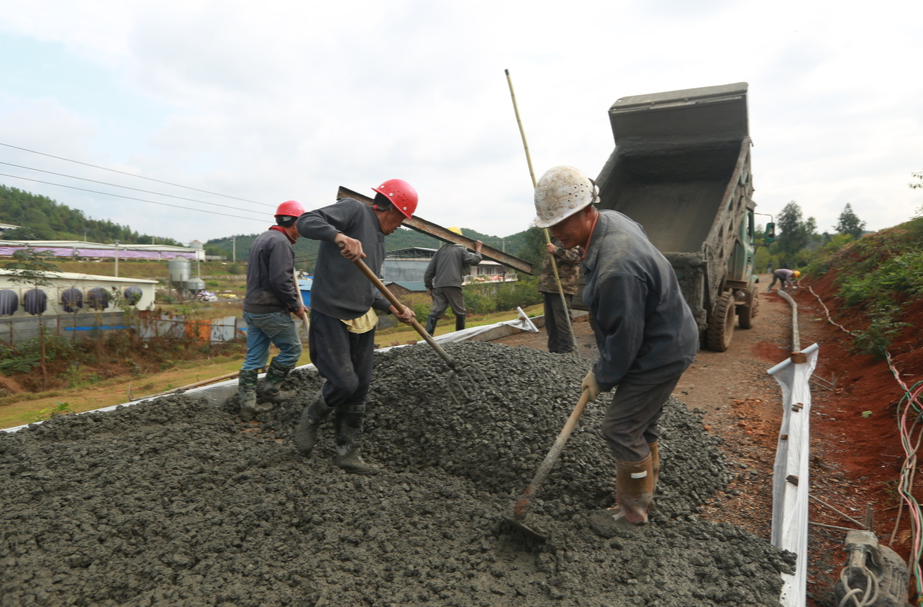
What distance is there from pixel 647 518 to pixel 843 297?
10262 mm

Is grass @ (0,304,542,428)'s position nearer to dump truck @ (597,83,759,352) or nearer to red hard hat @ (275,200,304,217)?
red hard hat @ (275,200,304,217)

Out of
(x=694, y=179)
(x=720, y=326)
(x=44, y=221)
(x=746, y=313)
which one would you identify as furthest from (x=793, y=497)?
(x=44, y=221)

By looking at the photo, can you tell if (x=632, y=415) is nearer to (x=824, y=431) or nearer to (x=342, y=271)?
(x=342, y=271)

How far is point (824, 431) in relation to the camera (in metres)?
4.08

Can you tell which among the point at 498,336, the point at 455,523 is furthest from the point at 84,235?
the point at 455,523

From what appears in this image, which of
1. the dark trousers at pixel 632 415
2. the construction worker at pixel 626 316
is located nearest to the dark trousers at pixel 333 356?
the construction worker at pixel 626 316

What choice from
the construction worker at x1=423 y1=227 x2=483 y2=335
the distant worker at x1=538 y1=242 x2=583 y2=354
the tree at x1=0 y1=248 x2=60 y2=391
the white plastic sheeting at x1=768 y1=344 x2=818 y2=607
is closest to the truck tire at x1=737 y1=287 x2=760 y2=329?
the distant worker at x1=538 y1=242 x2=583 y2=354

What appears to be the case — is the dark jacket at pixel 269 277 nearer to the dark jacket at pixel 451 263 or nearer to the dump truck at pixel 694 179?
the dark jacket at pixel 451 263

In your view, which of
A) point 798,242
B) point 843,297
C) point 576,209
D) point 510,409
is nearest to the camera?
point 576,209

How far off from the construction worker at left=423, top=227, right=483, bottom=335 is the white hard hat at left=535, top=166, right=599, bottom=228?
15.5 feet

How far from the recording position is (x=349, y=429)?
3.20m

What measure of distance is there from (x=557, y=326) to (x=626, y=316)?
403 cm

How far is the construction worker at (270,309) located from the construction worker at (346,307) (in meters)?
1.12

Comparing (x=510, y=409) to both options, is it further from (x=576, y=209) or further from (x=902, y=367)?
(x=902, y=367)
